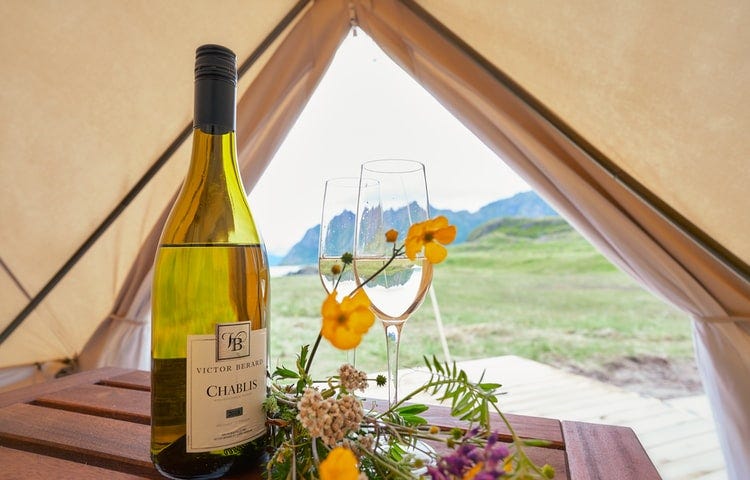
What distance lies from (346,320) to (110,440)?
16.1 inches

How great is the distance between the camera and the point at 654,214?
96 centimetres

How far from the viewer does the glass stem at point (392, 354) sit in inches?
18.5

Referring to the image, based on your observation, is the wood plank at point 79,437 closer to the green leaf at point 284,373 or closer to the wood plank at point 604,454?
the green leaf at point 284,373

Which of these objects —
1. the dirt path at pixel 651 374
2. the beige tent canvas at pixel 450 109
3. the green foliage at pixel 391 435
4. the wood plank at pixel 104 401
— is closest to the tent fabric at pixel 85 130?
the beige tent canvas at pixel 450 109

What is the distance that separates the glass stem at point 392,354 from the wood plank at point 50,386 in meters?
0.57

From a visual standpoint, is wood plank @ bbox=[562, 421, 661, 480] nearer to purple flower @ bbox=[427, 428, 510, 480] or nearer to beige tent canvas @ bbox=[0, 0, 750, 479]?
purple flower @ bbox=[427, 428, 510, 480]

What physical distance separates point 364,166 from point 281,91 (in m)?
0.80

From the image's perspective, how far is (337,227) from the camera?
0.52 m

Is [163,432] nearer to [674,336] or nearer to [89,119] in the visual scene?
[89,119]

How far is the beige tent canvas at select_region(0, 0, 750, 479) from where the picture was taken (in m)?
0.90

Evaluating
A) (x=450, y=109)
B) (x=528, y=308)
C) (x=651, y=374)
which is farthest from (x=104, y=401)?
(x=528, y=308)

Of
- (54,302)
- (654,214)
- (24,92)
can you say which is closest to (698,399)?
(654,214)

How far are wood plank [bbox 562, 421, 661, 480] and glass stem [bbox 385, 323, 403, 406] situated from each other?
196 millimetres

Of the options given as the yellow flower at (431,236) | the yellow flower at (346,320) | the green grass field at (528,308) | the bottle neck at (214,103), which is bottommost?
the green grass field at (528,308)
